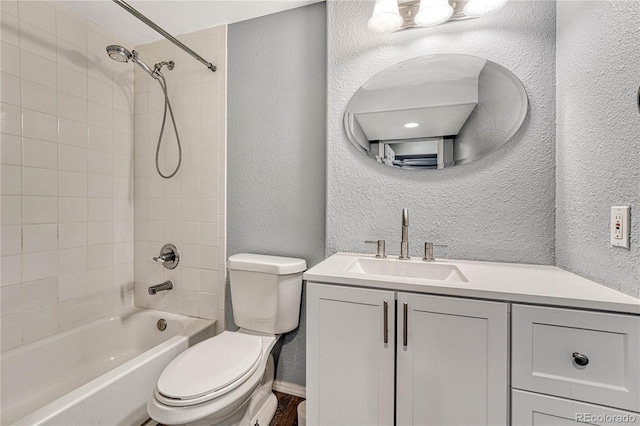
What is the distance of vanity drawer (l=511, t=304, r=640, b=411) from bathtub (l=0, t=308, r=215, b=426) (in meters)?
1.51

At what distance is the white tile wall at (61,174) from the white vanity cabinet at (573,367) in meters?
2.16

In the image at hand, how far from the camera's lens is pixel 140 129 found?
1948mm

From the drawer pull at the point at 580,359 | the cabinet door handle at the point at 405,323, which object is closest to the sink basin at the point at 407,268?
the cabinet door handle at the point at 405,323

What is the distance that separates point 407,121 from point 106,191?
1.90 metres

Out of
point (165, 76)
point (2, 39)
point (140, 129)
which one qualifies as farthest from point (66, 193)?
point (165, 76)

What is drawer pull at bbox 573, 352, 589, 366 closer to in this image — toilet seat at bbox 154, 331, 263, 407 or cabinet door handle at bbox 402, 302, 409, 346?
cabinet door handle at bbox 402, 302, 409, 346

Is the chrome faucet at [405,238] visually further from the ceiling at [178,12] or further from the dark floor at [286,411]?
the ceiling at [178,12]

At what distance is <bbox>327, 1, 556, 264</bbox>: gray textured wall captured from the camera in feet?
3.95

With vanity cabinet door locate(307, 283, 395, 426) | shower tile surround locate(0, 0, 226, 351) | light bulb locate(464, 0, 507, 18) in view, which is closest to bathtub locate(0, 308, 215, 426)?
shower tile surround locate(0, 0, 226, 351)

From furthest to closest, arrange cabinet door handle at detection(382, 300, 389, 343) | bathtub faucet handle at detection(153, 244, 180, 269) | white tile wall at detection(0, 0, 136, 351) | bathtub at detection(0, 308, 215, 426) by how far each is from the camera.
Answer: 1. bathtub faucet handle at detection(153, 244, 180, 269)
2. white tile wall at detection(0, 0, 136, 351)
3. bathtub at detection(0, 308, 215, 426)
4. cabinet door handle at detection(382, 300, 389, 343)

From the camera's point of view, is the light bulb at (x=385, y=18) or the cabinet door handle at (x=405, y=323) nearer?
the cabinet door handle at (x=405, y=323)

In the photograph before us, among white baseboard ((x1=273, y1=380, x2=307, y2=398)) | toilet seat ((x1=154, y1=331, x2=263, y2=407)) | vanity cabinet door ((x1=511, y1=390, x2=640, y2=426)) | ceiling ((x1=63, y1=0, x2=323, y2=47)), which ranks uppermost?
ceiling ((x1=63, y1=0, x2=323, y2=47))

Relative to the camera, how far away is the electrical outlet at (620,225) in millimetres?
808

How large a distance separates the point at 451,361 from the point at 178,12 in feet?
7.22
